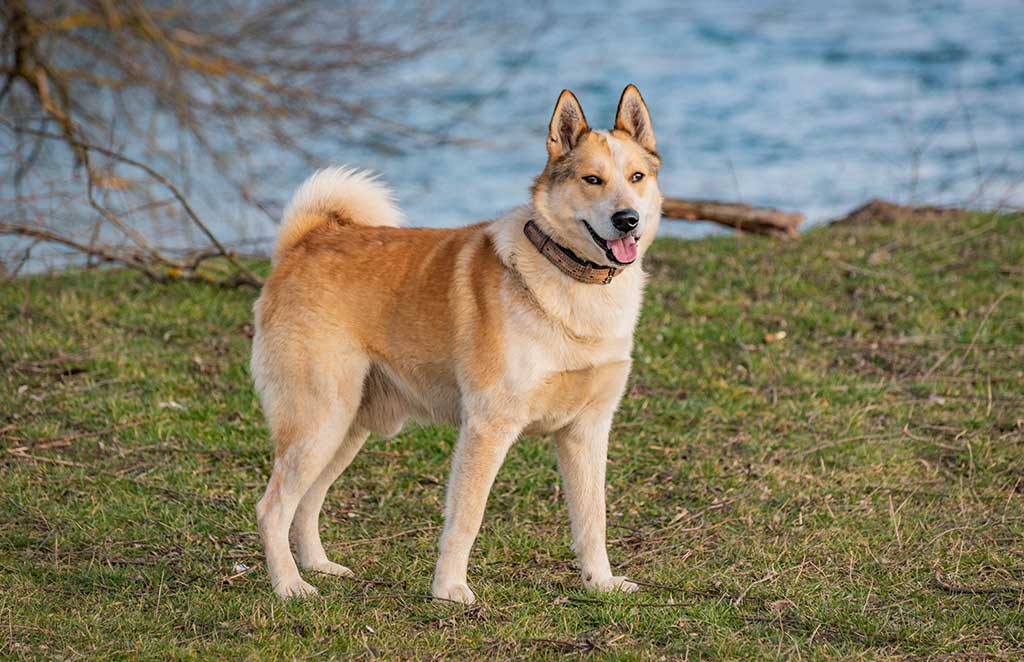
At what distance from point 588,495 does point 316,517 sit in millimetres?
1086

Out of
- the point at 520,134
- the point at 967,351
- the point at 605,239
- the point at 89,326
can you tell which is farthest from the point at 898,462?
the point at 520,134

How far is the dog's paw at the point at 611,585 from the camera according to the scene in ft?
13.3

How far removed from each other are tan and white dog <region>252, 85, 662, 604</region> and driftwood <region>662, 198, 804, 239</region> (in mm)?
4759

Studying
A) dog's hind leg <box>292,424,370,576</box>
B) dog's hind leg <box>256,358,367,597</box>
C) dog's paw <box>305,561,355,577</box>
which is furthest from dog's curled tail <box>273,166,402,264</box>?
dog's paw <box>305,561,355,577</box>

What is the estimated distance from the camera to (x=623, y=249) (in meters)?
3.79

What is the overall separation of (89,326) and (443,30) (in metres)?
4.46

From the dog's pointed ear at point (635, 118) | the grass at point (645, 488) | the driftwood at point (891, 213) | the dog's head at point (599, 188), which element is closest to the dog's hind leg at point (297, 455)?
the grass at point (645, 488)

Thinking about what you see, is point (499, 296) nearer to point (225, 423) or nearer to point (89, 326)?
point (225, 423)

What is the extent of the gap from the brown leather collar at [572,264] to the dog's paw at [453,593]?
3.76 ft

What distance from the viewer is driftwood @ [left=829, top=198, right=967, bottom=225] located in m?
8.98

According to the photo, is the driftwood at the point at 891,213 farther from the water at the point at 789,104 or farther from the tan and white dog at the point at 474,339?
the tan and white dog at the point at 474,339

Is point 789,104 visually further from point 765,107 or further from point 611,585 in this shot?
point 611,585

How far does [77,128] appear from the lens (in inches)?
324

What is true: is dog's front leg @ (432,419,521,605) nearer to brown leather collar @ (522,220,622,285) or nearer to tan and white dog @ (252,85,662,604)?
tan and white dog @ (252,85,662,604)
